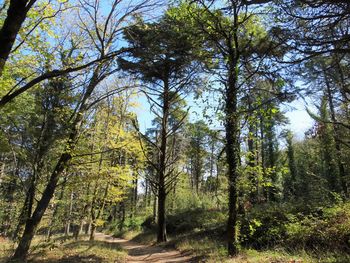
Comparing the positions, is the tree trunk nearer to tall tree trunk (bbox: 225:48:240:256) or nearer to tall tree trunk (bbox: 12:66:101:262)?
tall tree trunk (bbox: 225:48:240:256)

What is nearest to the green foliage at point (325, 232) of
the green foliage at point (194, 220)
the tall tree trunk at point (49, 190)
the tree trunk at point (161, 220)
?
the green foliage at point (194, 220)

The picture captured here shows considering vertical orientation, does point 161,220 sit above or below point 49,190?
below

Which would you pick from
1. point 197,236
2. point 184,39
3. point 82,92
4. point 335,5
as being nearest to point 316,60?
point 335,5

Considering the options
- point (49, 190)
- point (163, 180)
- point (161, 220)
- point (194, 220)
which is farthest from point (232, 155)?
point (194, 220)

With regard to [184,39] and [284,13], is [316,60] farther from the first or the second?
[184,39]

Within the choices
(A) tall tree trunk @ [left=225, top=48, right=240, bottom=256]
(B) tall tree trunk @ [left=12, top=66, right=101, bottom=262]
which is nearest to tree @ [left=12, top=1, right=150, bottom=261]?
(B) tall tree trunk @ [left=12, top=66, right=101, bottom=262]

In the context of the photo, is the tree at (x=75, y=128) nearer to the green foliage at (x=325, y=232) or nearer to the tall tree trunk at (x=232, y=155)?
the tall tree trunk at (x=232, y=155)

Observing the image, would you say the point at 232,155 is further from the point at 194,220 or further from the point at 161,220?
the point at 194,220

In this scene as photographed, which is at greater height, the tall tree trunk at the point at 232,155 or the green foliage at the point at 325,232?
the tall tree trunk at the point at 232,155

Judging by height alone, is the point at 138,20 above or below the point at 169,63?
below

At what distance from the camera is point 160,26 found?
27.4ft

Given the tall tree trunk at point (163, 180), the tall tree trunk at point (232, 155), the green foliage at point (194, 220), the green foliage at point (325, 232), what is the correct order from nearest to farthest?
the green foliage at point (325, 232), the tall tree trunk at point (232, 155), the green foliage at point (194, 220), the tall tree trunk at point (163, 180)

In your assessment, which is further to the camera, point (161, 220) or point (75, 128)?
point (161, 220)

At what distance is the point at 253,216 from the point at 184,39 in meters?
7.94
